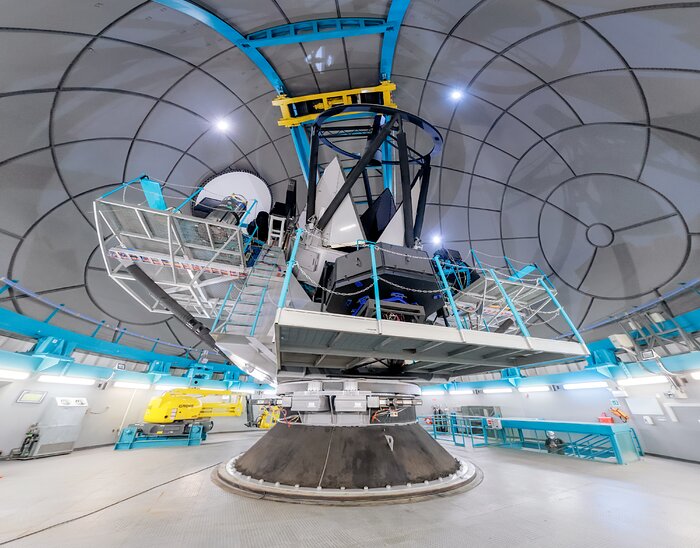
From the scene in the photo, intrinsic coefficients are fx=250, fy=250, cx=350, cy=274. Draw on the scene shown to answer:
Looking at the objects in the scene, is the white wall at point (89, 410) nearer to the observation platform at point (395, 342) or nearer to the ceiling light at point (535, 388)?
the observation platform at point (395, 342)

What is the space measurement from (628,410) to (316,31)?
69.4 feet

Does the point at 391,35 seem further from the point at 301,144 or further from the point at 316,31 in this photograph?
the point at 301,144

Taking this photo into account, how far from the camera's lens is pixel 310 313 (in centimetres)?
391

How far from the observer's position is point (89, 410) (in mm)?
13477

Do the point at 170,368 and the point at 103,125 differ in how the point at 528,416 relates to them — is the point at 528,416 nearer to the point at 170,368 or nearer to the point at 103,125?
the point at 170,368

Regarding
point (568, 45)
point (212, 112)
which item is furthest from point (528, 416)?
point (212, 112)

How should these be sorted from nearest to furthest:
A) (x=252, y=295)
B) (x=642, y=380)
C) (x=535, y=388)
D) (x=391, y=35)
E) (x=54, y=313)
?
(x=252, y=295)
(x=391, y=35)
(x=642, y=380)
(x=54, y=313)
(x=535, y=388)

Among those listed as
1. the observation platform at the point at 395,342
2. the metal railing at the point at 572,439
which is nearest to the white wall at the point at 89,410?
the observation platform at the point at 395,342

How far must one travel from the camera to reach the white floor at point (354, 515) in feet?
11.4

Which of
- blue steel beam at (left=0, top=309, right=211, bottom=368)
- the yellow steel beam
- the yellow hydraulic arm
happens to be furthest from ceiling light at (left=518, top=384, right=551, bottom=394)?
blue steel beam at (left=0, top=309, right=211, bottom=368)

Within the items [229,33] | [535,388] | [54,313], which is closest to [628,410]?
[535,388]

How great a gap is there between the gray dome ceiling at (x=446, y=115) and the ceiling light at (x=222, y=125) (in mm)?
359

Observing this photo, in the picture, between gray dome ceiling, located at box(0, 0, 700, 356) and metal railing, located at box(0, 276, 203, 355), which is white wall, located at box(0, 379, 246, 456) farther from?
gray dome ceiling, located at box(0, 0, 700, 356)

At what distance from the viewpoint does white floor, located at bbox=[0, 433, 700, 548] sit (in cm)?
349
